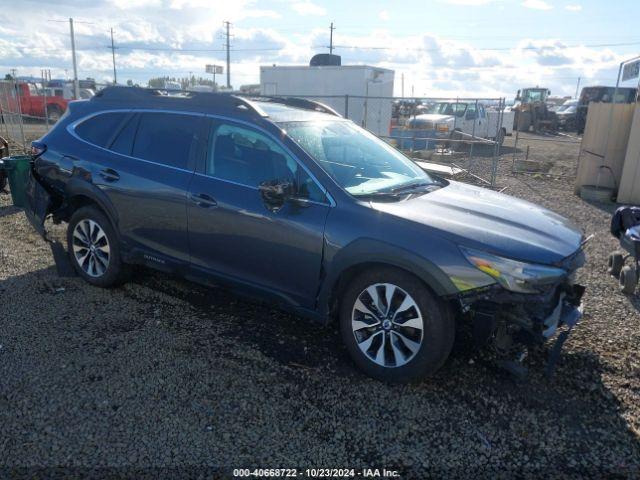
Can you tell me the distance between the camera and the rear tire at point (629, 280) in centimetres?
513

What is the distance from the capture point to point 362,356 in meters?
3.55

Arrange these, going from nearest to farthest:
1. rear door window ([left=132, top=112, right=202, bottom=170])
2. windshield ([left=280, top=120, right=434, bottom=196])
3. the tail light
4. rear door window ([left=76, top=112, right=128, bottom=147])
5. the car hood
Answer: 1. the car hood
2. windshield ([left=280, top=120, right=434, bottom=196])
3. rear door window ([left=132, top=112, right=202, bottom=170])
4. rear door window ([left=76, top=112, right=128, bottom=147])
5. the tail light

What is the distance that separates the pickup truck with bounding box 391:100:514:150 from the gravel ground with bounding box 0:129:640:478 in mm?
10914

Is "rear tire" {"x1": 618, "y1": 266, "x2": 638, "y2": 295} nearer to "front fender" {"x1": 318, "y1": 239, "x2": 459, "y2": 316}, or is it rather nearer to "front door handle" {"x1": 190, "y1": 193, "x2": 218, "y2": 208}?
"front fender" {"x1": 318, "y1": 239, "x2": 459, "y2": 316}

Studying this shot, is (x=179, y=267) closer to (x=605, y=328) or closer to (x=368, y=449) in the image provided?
(x=368, y=449)

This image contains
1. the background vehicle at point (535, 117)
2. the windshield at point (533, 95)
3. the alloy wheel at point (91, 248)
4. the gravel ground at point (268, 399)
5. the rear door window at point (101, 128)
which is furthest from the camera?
the windshield at point (533, 95)

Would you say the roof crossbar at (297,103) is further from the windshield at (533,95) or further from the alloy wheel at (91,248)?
the windshield at (533,95)

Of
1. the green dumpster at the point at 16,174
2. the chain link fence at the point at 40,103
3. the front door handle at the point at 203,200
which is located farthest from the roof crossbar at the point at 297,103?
the chain link fence at the point at 40,103

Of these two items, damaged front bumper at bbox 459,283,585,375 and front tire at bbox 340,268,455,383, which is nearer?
damaged front bumper at bbox 459,283,585,375

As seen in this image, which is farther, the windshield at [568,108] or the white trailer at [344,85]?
the windshield at [568,108]

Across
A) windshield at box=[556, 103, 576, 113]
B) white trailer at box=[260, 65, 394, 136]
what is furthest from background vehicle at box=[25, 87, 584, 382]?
windshield at box=[556, 103, 576, 113]

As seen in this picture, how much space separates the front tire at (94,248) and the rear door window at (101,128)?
0.64 m

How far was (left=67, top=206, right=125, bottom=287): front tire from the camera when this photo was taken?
15.7 ft

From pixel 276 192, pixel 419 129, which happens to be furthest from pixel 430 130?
pixel 276 192
